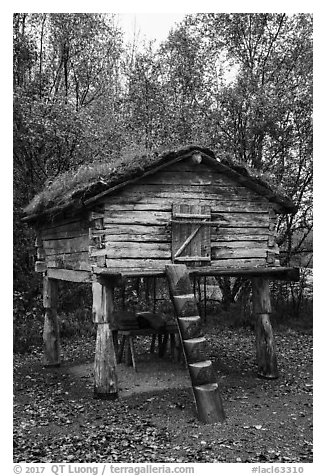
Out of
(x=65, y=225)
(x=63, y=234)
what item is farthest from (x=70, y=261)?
(x=65, y=225)

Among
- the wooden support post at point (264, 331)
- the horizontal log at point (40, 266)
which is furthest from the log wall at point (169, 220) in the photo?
the horizontal log at point (40, 266)

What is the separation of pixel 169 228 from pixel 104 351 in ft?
9.48

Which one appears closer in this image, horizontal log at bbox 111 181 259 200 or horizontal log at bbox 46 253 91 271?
horizontal log at bbox 111 181 259 200

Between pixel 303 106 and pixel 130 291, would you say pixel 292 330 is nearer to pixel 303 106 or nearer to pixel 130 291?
pixel 130 291

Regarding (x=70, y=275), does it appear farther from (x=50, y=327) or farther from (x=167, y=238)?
(x=167, y=238)

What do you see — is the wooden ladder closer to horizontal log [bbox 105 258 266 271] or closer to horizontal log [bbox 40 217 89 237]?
→ horizontal log [bbox 105 258 266 271]

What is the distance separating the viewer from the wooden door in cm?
1120

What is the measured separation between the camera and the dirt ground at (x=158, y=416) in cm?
838

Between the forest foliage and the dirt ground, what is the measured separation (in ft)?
20.3

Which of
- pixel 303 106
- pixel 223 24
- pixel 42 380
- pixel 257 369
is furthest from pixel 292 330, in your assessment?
pixel 223 24

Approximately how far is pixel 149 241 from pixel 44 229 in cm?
473

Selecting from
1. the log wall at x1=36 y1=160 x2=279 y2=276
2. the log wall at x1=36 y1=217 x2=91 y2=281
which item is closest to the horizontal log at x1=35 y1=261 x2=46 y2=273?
the log wall at x1=36 y1=217 x2=91 y2=281

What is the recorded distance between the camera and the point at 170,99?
68.6 ft

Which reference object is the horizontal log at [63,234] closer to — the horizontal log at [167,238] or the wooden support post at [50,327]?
the horizontal log at [167,238]
